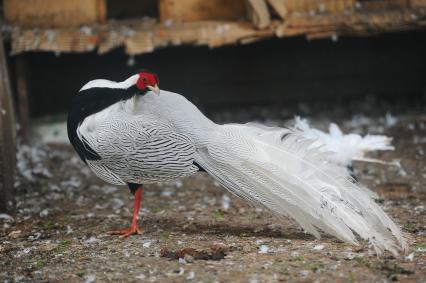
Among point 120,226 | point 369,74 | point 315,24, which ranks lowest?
point 120,226

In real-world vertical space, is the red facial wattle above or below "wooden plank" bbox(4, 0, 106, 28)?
below

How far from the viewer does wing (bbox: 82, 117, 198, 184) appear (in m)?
4.46

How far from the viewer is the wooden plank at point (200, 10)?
7.88m

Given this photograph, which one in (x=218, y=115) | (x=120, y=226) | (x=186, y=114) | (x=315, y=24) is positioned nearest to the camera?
(x=186, y=114)

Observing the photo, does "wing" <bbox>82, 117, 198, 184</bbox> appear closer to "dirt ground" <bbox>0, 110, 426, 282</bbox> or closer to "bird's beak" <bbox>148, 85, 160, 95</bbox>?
"bird's beak" <bbox>148, 85, 160, 95</bbox>

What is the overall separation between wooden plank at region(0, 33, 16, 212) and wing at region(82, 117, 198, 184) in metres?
Result: 1.25

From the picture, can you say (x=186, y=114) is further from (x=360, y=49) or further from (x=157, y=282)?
(x=360, y=49)

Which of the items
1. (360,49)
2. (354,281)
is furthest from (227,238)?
(360,49)

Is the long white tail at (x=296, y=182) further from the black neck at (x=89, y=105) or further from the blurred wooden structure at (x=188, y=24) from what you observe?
the blurred wooden structure at (x=188, y=24)

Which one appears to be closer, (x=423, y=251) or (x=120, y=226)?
(x=423, y=251)

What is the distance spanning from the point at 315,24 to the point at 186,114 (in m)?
3.41

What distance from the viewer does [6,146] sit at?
18.7 feet

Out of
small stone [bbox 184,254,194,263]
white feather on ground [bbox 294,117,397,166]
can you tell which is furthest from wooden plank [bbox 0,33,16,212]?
white feather on ground [bbox 294,117,397,166]

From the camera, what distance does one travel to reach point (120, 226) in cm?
522
